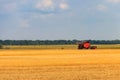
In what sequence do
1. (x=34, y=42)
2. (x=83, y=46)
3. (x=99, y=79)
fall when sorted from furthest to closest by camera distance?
(x=34, y=42), (x=83, y=46), (x=99, y=79)

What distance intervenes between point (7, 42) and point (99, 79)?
590ft

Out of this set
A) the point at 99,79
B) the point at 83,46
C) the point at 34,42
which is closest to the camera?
the point at 99,79

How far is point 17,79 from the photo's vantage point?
22.5 metres

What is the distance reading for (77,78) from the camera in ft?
74.7

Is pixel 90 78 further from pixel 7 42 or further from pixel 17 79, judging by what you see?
pixel 7 42

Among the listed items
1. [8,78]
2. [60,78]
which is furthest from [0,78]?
[60,78]

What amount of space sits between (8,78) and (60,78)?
3.34 metres

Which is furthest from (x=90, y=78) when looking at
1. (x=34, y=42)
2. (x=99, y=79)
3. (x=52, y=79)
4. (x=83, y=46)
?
(x=34, y=42)

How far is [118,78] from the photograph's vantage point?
75.2 feet

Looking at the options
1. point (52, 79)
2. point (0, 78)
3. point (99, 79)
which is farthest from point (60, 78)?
point (0, 78)

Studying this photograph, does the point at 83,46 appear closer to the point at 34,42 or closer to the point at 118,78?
the point at 118,78

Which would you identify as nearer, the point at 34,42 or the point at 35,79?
the point at 35,79

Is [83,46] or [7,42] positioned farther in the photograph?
[7,42]

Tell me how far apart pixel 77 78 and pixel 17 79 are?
3.75 metres
